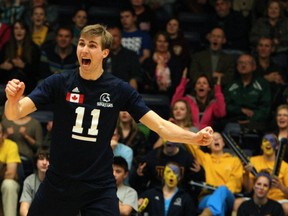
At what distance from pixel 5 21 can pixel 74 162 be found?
672 centimetres

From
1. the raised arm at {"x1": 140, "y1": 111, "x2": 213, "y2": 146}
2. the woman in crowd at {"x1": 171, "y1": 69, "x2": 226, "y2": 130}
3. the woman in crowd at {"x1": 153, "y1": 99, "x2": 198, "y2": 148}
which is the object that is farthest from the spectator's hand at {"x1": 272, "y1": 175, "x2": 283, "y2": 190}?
the raised arm at {"x1": 140, "y1": 111, "x2": 213, "y2": 146}

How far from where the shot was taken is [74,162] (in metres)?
5.55

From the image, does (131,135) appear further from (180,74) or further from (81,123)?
(81,123)

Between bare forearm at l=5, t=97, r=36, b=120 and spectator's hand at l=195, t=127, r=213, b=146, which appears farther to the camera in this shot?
spectator's hand at l=195, t=127, r=213, b=146

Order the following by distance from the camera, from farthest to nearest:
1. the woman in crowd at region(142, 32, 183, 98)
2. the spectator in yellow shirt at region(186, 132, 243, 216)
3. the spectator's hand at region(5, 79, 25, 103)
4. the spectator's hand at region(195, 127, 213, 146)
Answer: the woman in crowd at region(142, 32, 183, 98) < the spectator in yellow shirt at region(186, 132, 243, 216) < the spectator's hand at region(195, 127, 213, 146) < the spectator's hand at region(5, 79, 25, 103)

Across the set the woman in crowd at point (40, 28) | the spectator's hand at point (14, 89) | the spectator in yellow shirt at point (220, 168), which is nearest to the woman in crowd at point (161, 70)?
the spectator in yellow shirt at point (220, 168)

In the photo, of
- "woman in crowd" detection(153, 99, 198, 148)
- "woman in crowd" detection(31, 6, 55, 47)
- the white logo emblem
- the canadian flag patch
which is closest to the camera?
the canadian flag patch

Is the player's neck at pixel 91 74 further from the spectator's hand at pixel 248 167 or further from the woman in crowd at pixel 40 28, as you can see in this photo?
the woman in crowd at pixel 40 28

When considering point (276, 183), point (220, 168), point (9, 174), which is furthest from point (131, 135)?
point (276, 183)

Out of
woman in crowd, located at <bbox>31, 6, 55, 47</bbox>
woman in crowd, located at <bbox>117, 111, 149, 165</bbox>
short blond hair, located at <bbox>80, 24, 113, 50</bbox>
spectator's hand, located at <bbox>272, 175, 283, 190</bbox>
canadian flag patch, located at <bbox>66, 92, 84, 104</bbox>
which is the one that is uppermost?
woman in crowd, located at <bbox>31, 6, 55, 47</bbox>

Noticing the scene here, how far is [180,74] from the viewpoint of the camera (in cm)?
1100

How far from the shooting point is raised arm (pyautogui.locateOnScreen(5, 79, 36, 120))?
17.1 ft

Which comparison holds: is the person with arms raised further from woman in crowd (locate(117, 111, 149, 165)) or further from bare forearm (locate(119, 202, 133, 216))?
woman in crowd (locate(117, 111, 149, 165))

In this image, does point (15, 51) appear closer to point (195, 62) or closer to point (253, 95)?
point (195, 62)
